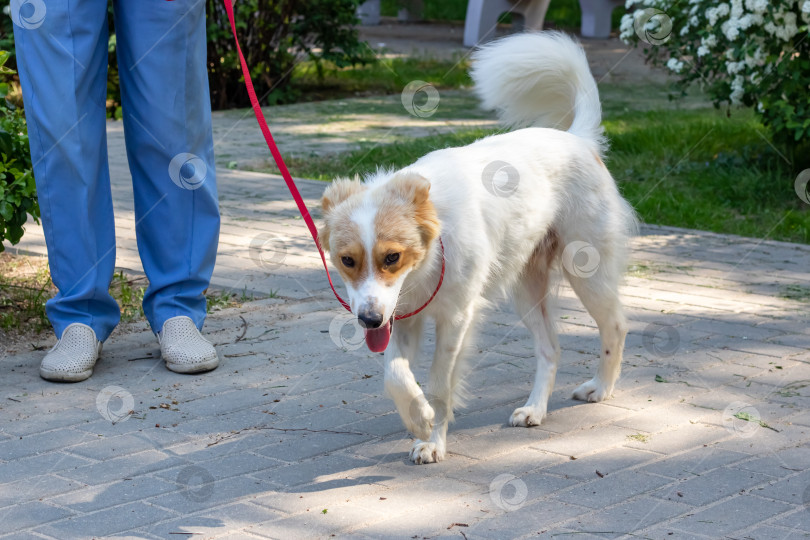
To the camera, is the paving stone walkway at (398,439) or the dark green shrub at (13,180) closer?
the paving stone walkway at (398,439)

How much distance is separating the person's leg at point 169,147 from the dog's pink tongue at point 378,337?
4.97 ft

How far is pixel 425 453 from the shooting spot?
351 centimetres

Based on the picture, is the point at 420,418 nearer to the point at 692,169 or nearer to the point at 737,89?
the point at 737,89

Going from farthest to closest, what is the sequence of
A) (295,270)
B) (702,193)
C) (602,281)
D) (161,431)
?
(702,193) < (295,270) < (602,281) < (161,431)

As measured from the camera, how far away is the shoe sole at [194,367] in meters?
4.31

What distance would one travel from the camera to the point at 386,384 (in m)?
3.42

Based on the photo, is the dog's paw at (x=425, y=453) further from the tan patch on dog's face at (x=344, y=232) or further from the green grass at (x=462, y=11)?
the green grass at (x=462, y=11)

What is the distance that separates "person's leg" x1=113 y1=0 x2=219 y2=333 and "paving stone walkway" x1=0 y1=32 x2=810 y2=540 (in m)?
0.35

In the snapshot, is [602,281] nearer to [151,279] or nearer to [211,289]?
[151,279]

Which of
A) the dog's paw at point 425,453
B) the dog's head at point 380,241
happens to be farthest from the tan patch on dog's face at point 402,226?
the dog's paw at point 425,453

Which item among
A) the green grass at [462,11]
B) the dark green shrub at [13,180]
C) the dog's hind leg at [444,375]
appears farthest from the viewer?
the green grass at [462,11]

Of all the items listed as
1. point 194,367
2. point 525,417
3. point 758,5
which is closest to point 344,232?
point 525,417

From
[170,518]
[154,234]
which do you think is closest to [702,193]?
[154,234]

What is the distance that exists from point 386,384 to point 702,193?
5.29m
